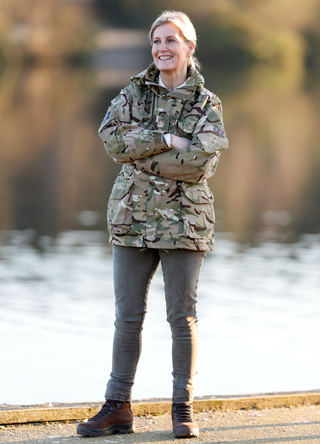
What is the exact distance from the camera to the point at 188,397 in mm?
3705

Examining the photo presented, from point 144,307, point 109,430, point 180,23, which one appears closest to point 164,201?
point 144,307

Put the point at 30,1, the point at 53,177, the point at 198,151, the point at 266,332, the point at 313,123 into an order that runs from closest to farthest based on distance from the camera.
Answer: the point at 198,151
the point at 266,332
the point at 53,177
the point at 313,123
the point at 30,1

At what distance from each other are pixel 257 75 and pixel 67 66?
13728 millimetres

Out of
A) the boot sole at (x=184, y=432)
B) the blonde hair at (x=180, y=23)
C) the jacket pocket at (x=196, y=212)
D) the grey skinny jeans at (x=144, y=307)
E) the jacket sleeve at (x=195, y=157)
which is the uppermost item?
the blonde hair at (x=180, y=23)

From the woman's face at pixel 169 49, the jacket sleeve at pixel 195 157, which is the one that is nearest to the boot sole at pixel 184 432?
the jacket sleeve at pixel 195 157

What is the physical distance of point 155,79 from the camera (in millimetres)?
3736

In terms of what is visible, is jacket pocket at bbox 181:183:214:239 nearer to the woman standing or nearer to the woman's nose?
the woman standing

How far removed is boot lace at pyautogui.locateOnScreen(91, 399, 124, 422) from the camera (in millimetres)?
3670

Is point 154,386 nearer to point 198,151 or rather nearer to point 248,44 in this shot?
point 198,151

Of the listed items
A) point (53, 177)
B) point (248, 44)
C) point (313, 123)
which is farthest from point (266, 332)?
point (248, 44)

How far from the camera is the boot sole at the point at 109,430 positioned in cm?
362

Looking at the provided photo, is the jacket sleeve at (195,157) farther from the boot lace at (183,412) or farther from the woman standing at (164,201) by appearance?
the boot lace at (183,412)

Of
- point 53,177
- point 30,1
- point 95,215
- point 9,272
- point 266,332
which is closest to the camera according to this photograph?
point 266,332

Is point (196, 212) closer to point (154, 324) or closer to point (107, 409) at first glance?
point (107, 409)
